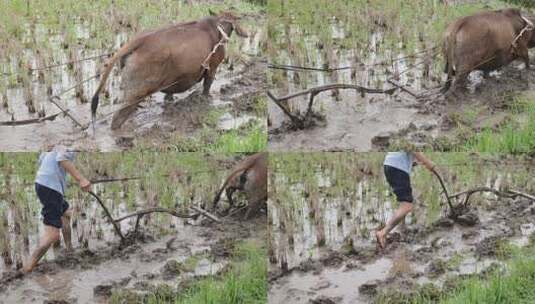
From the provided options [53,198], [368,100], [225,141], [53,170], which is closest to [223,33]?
[225,141]

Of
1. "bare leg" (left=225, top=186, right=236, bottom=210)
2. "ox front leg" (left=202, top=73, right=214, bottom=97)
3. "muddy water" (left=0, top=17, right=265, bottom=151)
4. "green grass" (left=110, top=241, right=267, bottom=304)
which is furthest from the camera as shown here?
"bare leg" (left=225, top=186, right=236, bottom=210)

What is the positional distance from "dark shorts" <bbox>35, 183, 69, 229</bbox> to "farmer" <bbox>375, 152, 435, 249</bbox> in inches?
62.7

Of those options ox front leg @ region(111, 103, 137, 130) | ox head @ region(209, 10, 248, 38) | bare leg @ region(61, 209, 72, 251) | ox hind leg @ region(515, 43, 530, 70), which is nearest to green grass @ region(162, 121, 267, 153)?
ox front leg @ region(111, 103, 137, 130)

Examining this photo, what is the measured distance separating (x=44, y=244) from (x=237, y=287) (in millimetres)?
956

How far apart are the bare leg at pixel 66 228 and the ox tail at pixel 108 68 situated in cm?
59

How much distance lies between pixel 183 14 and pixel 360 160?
1.13 m

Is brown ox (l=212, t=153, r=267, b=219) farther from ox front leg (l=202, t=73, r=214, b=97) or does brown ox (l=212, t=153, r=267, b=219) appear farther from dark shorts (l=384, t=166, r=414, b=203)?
dark shorts (l=384, t=166, r=414, b=203)

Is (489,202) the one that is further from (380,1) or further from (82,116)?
(82,116)

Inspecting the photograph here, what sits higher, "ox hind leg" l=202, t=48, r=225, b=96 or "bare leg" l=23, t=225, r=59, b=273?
"ox hind leg" l=202, t=48, r=225, b=96

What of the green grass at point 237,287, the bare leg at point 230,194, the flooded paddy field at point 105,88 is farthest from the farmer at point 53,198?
the bare leg at point 230,194

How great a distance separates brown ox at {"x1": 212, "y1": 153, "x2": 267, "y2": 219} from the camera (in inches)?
151

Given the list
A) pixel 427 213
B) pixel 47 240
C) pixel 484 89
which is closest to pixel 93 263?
pixel 47 240

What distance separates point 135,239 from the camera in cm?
395

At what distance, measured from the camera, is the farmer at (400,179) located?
12.6 ft
